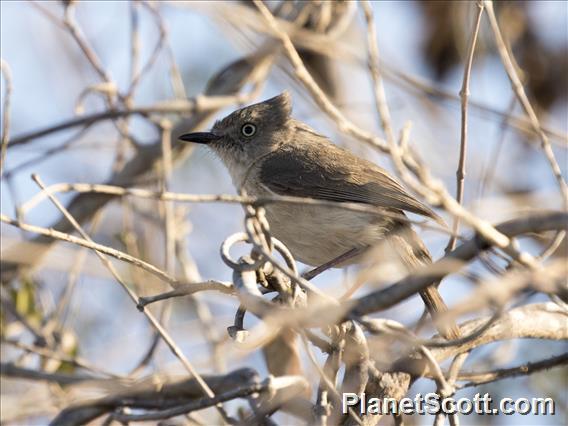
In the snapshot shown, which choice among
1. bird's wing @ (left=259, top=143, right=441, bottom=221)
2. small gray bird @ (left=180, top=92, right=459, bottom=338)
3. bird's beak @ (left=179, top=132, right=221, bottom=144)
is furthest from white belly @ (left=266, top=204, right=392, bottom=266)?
bird's beak @ (left=179, top=132, right=221, bottom=144)

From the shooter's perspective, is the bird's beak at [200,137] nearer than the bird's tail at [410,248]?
No

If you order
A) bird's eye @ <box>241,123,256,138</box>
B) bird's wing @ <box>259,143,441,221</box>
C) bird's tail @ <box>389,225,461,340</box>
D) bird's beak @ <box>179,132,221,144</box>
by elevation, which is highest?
bird's eye @ <box>241,123,256,138</box>

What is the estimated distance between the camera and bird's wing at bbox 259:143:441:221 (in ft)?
15.2

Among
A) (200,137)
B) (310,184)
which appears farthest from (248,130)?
(310,184)

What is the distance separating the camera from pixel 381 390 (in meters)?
3.31

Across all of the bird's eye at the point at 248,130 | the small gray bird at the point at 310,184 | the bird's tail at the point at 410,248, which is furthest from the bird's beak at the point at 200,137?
the bird's tail at the point at 410,248

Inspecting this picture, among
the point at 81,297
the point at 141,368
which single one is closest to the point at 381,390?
the point at 141,368

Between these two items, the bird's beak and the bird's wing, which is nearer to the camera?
the bird's wing

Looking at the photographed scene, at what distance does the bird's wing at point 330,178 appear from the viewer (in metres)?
4.62

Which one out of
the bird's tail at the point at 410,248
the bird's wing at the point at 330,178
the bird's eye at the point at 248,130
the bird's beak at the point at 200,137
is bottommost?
the bird's tail at the point at 410,248

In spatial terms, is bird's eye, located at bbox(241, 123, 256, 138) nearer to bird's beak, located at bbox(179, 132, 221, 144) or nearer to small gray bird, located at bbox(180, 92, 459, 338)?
small gray bird, located at bbox(180, 92, 459, 338)

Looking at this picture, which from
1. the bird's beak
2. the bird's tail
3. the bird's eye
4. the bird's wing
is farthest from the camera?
the bird's eye

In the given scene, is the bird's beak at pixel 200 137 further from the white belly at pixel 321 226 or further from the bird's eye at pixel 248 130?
the white belly at pixel 321 226

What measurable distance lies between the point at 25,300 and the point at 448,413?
2964 millimetres
